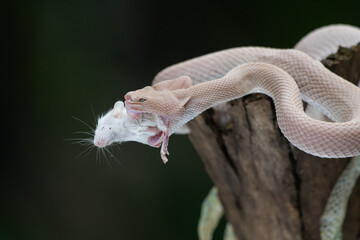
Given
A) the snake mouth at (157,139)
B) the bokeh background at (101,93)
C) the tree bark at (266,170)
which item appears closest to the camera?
the snake mouth at (157,139)

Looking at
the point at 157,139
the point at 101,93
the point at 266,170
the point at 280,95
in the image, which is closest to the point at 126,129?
the point at 157,139

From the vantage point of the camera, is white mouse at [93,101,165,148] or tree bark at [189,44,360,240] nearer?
white mouse at [93,101,165,148]

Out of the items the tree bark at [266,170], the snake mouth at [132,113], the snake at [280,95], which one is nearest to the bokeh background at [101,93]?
the tree bark at [266,170]

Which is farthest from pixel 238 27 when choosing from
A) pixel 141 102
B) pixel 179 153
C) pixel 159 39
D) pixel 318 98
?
pixel 141 102

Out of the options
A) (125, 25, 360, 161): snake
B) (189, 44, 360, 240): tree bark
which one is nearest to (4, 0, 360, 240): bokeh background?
(189, 44, 360, 240): tree bark

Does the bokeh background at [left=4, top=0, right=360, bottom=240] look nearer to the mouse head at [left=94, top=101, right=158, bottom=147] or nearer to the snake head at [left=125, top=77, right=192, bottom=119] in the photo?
the mouse head at [left=94, top=101, right=158, bottom=147]

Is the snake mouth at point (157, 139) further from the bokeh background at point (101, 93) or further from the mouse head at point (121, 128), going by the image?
the bokeh background at point (101, 93)
